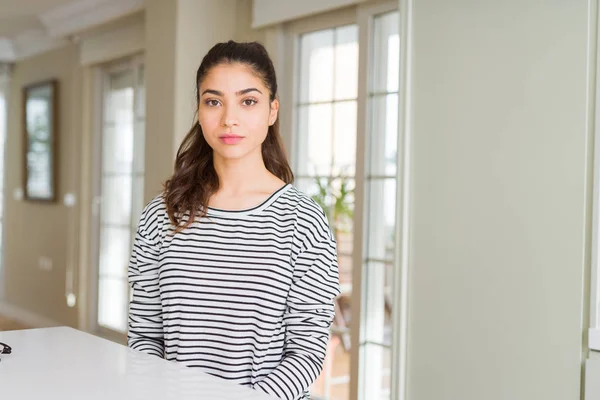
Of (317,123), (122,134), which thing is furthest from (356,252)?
(122,134)

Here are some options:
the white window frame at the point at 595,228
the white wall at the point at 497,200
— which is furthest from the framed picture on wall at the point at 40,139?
the white window frame at the point at 595,228

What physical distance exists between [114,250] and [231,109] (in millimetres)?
4475

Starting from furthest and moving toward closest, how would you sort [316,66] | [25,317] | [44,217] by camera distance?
[25,317]
[44,217]
[316,66]

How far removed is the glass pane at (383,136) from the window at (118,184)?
2.34 meters

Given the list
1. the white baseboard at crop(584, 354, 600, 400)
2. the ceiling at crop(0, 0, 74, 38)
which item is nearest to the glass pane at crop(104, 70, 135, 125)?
the ceiling at crop(0, 0, 74, 38)

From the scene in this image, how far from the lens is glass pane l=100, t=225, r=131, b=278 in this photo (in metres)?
5.36

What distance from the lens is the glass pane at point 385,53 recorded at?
3217mm

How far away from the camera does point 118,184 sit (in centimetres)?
552

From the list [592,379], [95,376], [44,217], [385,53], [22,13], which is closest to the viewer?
[95,376]

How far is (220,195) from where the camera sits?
53.9 inches

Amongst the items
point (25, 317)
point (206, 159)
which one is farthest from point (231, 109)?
point (25, 317)

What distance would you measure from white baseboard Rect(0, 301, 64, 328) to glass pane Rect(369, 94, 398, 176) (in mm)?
3902

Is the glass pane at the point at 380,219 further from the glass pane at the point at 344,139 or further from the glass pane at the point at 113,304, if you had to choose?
the glass pane at the point at 113,304

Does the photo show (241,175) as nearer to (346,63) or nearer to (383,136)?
(383,136)
